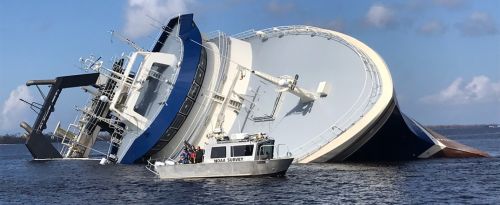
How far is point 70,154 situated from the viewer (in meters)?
77.2

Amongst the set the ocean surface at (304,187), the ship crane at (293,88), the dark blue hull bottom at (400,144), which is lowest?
the ocean surface at (304,187)

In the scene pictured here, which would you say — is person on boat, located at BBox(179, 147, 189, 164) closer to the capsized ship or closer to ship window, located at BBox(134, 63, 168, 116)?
the capsized ship

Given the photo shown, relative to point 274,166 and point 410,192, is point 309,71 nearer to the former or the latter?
point 274,166

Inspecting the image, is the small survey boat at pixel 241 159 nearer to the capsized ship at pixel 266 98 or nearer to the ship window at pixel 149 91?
the capsized ship at pixel 266 98

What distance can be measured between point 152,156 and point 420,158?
24120mm

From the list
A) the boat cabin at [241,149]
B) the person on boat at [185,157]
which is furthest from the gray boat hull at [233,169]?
the person on boat at [185,157]

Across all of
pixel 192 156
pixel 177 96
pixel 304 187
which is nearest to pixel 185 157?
pixel 192 156

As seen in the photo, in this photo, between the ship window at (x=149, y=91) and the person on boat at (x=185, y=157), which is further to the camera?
the ship window at (x=149, y=91)

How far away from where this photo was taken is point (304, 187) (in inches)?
1524

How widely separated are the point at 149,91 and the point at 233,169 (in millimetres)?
22707

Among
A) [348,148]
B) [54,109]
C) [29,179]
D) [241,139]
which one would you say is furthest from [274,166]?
[54,109]

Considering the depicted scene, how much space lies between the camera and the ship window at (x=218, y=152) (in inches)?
1694

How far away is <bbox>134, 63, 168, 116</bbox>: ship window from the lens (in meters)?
62.4

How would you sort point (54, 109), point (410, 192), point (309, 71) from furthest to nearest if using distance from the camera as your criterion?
1. point (54, 109)
2. point (309, 71)
3. point (410, 192)
